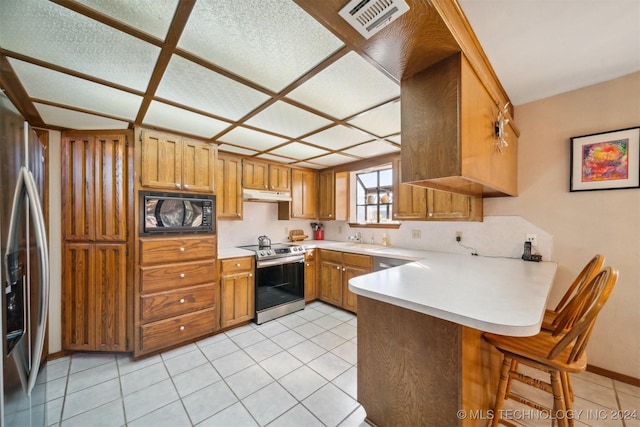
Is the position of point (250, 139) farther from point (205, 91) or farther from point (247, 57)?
point (247, 57)

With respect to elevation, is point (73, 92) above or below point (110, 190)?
above

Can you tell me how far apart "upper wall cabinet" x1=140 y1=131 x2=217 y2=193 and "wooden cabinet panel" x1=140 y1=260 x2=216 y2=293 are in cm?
83

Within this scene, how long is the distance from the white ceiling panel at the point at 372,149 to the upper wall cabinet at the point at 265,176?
1.17m

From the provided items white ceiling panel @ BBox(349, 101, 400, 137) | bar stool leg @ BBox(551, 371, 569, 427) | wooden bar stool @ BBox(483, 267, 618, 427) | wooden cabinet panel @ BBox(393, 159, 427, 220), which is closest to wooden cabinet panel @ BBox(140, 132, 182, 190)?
white ceiling panel @ BBox(349, 101, 400, 137)

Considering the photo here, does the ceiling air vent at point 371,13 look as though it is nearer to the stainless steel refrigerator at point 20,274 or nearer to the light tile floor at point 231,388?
the stainless steel refrigerator at point 20,274

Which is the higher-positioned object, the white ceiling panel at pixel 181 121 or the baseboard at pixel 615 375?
the white ceiling panel at pixel 181 121

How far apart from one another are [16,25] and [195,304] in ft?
7.94

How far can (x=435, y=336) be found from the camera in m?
1.23

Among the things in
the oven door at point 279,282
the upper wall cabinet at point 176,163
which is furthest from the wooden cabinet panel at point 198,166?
the oven door at point 279,282

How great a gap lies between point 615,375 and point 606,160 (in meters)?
1.76

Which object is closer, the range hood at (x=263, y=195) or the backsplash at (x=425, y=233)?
the backsplash at (x=425, y=233)

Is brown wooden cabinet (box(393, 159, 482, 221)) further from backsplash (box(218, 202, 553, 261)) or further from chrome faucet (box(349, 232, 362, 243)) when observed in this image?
chrome faucet (box(349, 232, 362, 243))

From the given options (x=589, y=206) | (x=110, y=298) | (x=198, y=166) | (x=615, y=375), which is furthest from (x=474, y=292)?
(x=110, y=298)

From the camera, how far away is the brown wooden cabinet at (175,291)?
2338 mm
